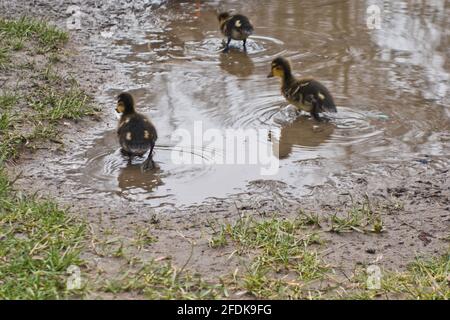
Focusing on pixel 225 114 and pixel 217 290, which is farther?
pixel 225 114

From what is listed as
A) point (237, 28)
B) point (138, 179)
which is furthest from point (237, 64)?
point (138, 179)

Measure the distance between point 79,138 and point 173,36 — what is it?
9.33 feet

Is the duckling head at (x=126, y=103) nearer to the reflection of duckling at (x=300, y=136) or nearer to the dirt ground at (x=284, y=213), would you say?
the dirt ground at (x=284, y=213)

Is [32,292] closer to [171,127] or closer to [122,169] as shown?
[122,169]

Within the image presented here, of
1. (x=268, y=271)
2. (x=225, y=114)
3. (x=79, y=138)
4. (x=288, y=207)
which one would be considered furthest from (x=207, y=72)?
(x=268, y=271)

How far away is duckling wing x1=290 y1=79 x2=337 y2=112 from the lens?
6.25m

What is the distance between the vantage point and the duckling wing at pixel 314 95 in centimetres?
625

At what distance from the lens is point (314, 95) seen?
20.7ft

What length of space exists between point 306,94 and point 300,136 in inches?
17.0

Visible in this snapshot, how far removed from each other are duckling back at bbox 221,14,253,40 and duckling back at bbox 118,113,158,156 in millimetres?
2628

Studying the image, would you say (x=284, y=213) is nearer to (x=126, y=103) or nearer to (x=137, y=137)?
(x=137, y=137)

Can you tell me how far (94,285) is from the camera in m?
3.72

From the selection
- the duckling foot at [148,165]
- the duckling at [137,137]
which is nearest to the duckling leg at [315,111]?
the duckling at [137,137]

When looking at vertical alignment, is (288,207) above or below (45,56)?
below
